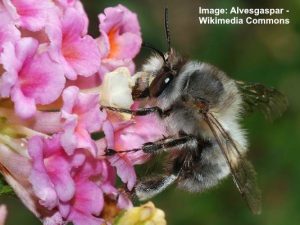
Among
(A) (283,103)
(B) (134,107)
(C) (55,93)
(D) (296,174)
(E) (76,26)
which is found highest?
(E) (76,26)

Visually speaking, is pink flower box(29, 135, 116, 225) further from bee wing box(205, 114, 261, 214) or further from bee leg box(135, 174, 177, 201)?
bee wing box(205, 114, 261, 214)

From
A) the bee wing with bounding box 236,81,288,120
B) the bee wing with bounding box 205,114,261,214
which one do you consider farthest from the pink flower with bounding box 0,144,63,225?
the bee wing with bounding box 236,81,288,120

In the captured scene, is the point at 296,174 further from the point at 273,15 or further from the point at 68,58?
the point at 68,58

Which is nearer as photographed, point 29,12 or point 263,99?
point 29,12

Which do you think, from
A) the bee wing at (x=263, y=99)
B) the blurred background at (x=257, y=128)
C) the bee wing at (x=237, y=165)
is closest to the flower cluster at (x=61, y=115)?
the bee wing at (x=237, y=165)

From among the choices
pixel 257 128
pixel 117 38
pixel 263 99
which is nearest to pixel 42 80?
pixel 117 38

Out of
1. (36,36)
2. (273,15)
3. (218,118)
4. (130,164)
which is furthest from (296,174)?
(36,36)

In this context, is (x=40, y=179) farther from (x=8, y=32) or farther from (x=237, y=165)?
(x=237, y=165)

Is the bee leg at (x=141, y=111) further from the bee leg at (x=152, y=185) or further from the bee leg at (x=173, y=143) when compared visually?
the bee leg at (x=152, y=185)
